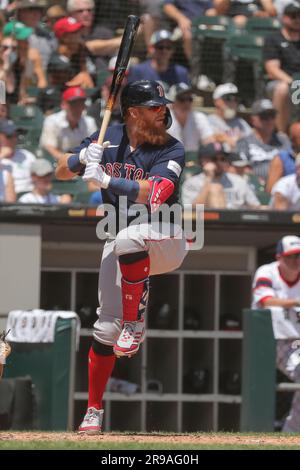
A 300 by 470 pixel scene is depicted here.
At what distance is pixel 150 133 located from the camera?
5547 millimetres

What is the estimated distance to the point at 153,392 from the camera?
989 cm

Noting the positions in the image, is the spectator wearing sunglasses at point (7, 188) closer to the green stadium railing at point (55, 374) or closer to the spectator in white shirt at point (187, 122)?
the green stadium railing at point (55, 374)

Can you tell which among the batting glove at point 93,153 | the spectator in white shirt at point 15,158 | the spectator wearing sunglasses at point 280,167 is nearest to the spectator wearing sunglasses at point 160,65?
the spectator in white shirt at point 15,158

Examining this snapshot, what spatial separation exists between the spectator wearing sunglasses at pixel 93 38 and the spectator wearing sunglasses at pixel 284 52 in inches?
64.1

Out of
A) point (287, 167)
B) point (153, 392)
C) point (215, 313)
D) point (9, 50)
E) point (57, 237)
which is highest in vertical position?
point (9, 50)

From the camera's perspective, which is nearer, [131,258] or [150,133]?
[131,258]

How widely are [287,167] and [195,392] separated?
219cm

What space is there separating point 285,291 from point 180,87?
8.99 feet

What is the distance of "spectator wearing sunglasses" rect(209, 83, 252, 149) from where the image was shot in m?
10.9

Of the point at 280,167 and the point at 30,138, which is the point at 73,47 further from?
the point at 280,167

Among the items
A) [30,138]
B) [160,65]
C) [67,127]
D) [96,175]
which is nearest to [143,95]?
[96,175]

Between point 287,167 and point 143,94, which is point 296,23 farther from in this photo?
point 143,94
